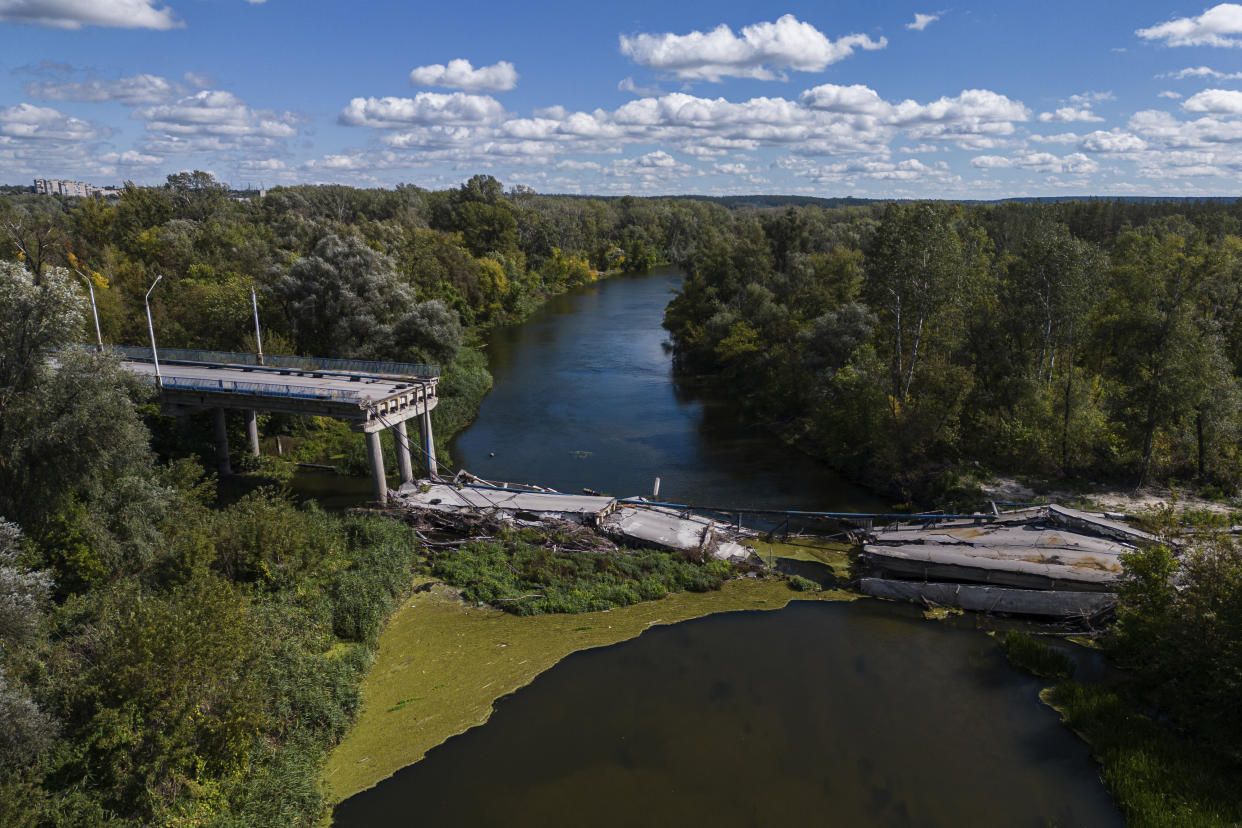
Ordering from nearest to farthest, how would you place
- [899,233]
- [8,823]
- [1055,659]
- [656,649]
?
1. [8,823]
2. [1055,659]
3. [656,649]
4. [899,233]

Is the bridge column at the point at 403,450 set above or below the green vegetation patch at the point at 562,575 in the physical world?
above

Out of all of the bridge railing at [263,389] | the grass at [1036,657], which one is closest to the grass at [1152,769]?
the grass at [1036,657]

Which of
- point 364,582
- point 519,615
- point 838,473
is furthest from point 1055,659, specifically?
point 364,582

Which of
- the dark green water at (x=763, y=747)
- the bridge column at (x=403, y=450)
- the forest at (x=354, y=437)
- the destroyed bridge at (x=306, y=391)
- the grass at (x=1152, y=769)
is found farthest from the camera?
the bridge column at (x=403, y=450)

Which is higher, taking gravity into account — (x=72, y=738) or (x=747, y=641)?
(x=72, y=738)

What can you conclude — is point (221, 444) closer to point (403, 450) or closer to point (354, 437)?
point (354, 437)

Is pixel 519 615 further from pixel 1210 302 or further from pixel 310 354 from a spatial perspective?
pixel 1210 302

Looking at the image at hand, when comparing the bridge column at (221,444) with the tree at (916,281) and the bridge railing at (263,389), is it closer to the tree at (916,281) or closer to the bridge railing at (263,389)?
the bridge railing at (263,389)
